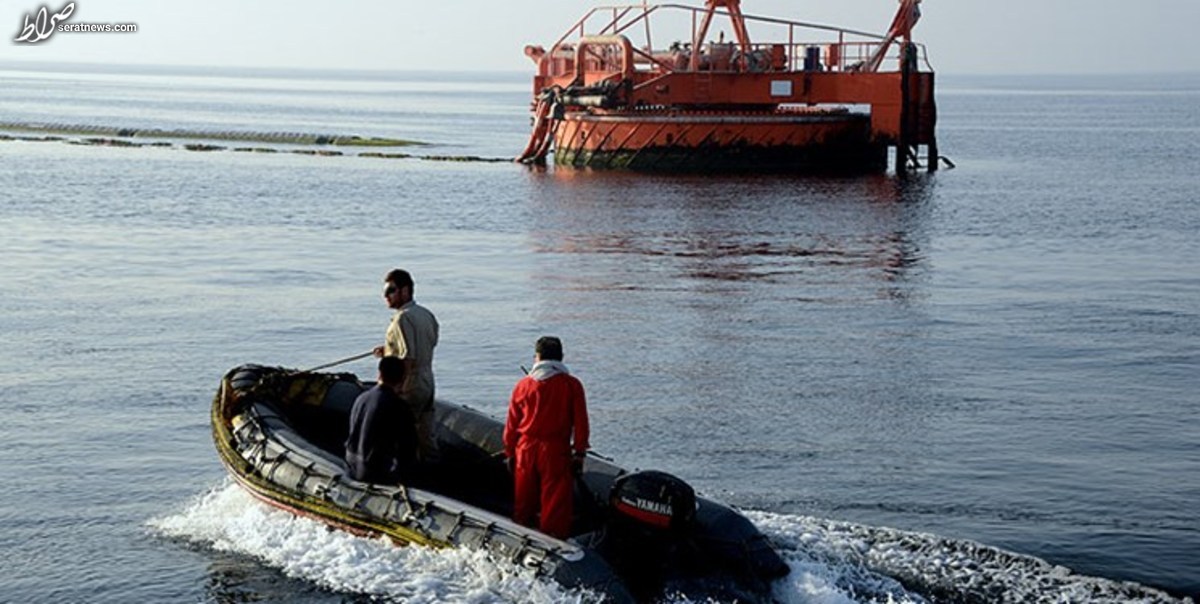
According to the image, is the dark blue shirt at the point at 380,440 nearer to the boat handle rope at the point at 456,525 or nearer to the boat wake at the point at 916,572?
the boat handle rope at the point at 456,525

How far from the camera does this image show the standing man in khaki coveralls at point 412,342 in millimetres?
13453

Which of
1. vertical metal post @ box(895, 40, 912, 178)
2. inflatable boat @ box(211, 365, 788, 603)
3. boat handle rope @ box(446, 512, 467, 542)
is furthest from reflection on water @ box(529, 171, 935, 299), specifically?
boat handle rope @ box(446, 512, 467, 542)

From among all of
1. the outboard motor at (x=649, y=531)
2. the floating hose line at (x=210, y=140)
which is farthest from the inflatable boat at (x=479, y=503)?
the floating hose line at (x=210, y=140)

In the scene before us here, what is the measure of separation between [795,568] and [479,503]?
320 centimetres


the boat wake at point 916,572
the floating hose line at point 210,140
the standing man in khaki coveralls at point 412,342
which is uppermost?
the standing man in khaki coveralls at point 412,342

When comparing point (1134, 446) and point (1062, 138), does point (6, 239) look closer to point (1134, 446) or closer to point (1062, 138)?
point (1134, 446)

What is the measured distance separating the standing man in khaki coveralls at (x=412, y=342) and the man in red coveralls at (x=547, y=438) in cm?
129

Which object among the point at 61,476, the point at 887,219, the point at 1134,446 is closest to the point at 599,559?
the point at 61,476

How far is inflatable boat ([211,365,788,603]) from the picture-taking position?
12.2 meters

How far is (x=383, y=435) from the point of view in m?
13.4

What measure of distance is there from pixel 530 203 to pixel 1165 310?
2647 cm

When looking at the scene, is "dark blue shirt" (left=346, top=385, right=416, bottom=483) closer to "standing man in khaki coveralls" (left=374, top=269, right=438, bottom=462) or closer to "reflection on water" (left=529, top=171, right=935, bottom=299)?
"standing man in khaki coveralls" (left=374, top=269, right=438, bottom=462)

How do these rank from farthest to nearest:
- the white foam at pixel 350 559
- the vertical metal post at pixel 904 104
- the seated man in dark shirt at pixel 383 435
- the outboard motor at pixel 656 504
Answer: the vertical metal post at pixel 904 104 → the seated man in dark shirt at pixel 383 435 → the white foam at pixel 350 559 → the outboard motor at pixel 656 504

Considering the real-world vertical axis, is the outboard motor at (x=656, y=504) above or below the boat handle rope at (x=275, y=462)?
above
